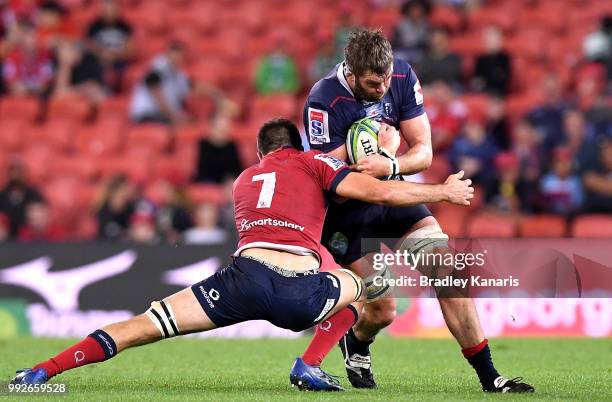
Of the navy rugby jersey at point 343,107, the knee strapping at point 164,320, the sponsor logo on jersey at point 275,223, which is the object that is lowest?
the knee strapping at point 164,320

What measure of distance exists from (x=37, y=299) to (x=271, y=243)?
19.1ft

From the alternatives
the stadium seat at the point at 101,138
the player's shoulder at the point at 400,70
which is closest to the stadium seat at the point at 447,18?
the stadium seat at the point at 101,138

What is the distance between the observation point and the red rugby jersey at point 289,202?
268 inches

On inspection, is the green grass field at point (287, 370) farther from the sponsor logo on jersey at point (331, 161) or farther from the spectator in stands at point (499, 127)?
the spectator in stands at point (499, 127)

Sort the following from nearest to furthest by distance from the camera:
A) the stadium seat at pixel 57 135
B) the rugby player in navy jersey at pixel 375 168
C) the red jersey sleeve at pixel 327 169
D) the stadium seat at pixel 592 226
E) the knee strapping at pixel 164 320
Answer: the knee strapping at pixel 164 320 → the red jersey sleeve at pixel 327 169 → the rugby player in navy jersey at pixel 375 168 → the stadium seat at pixel 592 226 → the stadium seat at pixel 57 135

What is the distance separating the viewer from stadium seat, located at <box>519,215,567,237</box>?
12766mm

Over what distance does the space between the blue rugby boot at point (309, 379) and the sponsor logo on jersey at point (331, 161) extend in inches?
44.6

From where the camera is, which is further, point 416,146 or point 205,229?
point 205,229

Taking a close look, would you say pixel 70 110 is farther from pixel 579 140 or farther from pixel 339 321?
pixel 339 321

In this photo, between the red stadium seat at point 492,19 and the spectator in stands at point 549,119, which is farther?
the red stadium seat at point 492,19

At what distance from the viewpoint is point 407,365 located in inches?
348

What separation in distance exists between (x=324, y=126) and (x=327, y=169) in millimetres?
475

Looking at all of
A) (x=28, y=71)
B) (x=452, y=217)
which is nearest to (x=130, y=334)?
(x=452, y=217)

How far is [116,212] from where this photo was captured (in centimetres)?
1359
